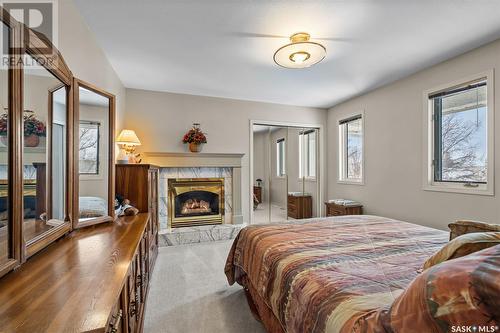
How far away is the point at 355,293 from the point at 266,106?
409cm

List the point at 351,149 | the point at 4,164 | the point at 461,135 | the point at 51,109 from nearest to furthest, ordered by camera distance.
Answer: the point at 4,164
the point at 51,109
the point at 461,135
the point at 351,149

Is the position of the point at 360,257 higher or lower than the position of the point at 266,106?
lower

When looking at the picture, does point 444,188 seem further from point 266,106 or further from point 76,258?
point 76,258

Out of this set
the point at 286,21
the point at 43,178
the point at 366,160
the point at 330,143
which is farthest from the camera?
the point at 330,143

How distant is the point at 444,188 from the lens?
2.90 meters

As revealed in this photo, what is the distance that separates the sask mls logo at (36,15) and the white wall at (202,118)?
2364 mm

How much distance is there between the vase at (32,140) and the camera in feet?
3.86

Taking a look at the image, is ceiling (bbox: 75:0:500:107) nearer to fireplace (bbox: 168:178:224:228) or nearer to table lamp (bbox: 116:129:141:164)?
table lamp (bbox: 116:129:141:164)

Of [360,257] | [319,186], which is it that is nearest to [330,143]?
[319,186]

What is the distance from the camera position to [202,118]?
168 inches

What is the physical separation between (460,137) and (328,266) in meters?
2.76

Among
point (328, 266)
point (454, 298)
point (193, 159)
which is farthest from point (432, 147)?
point (193, 159)

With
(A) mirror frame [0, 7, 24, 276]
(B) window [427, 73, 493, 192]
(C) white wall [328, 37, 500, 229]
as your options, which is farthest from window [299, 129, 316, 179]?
(A) mirror frame [0, 7, 24, 276]
